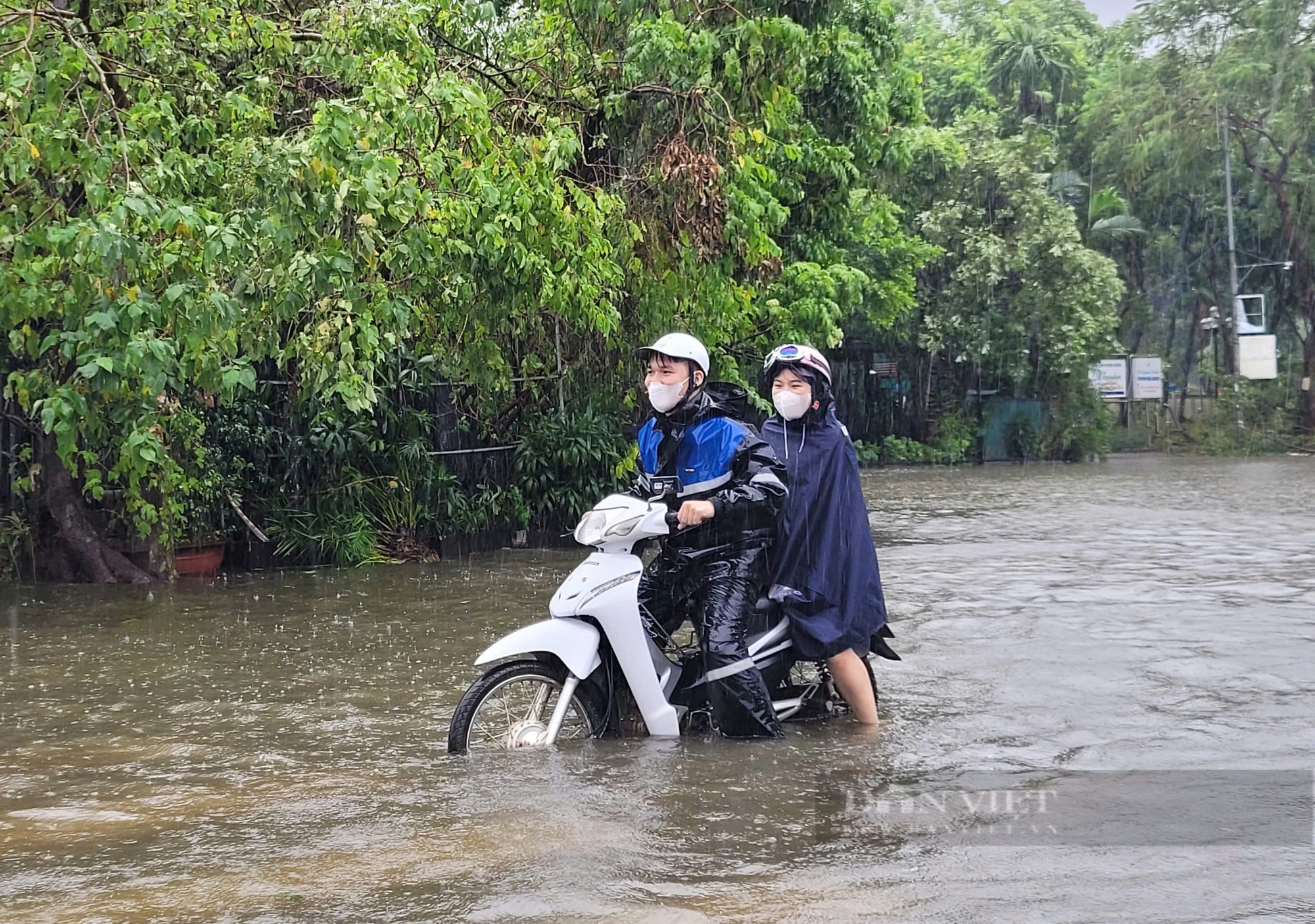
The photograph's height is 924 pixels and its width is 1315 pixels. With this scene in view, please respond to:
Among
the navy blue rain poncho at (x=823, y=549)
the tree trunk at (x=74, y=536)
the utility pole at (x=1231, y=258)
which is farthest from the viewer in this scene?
the utility pole at (x=1231, y=258)

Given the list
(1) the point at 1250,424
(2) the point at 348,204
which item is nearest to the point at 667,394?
(2) the point at 348,204

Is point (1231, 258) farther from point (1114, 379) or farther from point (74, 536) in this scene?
point (74, 536)

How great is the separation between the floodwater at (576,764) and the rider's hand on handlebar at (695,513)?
989 millimetres

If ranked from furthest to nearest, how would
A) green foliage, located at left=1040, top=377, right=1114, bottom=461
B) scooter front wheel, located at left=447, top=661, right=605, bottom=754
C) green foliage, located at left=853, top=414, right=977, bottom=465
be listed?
green foliage, located at left=1040, top=377, right=1114, bottom=461 → green foliage, located at left=853, top=414, right=977, bottom=465 → scooter front wheel, located at left=447, top=661, right=605, bottom=754

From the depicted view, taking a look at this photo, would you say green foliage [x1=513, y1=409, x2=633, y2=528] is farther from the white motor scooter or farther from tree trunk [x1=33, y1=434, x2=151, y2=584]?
the white motor scooter

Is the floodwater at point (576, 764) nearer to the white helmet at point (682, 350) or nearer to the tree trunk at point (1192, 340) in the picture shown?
the white helmet at point (682, 350)

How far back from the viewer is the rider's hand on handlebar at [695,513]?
5.98m

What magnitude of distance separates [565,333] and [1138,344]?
3809cm

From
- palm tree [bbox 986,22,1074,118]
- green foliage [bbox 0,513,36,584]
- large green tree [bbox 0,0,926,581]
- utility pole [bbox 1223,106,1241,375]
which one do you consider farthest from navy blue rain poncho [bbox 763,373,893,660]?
palm tree [bbox 986,22,1074,118]

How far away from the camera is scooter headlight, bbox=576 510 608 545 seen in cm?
598

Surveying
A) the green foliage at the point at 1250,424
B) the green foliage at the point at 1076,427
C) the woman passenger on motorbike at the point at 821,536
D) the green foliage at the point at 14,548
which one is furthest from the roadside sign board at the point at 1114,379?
the woman passenger on motorbike at the point at 821,536

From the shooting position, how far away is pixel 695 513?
5.98 metres

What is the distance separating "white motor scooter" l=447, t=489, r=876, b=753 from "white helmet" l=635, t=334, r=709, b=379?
1.84 feet

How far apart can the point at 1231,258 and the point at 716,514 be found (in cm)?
3464
